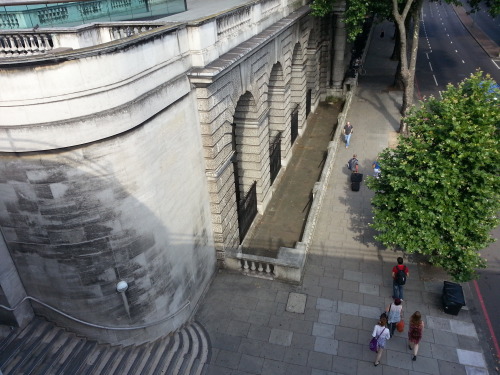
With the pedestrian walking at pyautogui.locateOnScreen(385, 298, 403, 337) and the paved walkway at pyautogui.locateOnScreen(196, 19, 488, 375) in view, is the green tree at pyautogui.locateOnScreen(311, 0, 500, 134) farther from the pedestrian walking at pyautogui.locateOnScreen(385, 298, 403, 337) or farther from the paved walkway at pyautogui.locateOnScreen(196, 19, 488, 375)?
the pedestrian walking at pyautogui.locateOnScreen(385, 298, 403, 337)

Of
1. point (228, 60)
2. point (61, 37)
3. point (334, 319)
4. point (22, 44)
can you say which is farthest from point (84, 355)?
point (228, 60)

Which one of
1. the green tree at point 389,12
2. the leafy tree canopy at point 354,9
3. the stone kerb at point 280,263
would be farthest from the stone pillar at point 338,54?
the stone kerb at point 280,263

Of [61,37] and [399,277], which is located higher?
[61,37]

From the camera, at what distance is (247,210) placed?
17.9 metres

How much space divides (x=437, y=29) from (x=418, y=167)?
54.8 metres

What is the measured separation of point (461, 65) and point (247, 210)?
34.1 metres

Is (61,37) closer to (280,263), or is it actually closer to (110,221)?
(110,221)

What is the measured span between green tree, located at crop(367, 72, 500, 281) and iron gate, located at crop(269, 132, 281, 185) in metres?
7.67

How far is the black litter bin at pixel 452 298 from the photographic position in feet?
42.2

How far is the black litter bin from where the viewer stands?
42.2 ft

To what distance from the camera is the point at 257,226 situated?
1894 cm

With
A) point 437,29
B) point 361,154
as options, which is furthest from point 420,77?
point 437,29

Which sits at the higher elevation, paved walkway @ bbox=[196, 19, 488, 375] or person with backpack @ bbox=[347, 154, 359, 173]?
person with backpack @ bbox=[347, 154, 359, 173]

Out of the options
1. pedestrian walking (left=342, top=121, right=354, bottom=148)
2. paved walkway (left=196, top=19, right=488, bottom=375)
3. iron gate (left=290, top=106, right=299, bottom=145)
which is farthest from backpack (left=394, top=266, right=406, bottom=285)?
iron gate (left=290, top=106, right=299, bottom=145)
